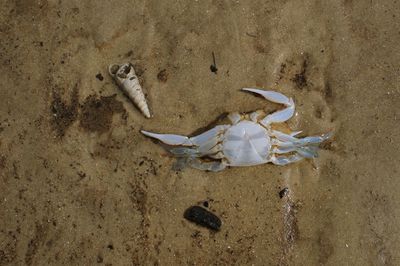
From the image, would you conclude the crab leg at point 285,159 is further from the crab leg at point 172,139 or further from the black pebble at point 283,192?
the crab leg at point 172,139

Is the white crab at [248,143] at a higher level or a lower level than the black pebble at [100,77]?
lower

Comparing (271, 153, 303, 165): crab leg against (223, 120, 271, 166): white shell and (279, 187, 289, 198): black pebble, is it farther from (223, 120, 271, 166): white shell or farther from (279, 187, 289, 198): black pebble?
(279, 187, 289, 198): black pebble

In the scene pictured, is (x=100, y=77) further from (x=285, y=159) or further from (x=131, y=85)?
(x=285, y=159)

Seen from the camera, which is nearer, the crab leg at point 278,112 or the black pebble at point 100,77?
the crab leg at point 278,112

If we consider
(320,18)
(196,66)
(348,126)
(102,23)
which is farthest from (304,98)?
(102,23)

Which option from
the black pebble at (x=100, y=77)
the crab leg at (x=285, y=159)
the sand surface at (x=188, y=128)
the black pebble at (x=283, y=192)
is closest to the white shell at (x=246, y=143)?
the crab leg at (x=285, y=159)

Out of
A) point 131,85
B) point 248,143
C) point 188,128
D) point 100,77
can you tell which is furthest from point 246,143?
point 100,77

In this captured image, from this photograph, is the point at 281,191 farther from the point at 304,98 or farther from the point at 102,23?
the point at 102,23

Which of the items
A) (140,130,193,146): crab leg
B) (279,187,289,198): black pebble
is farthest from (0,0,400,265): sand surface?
(140,130,193,146): crab leg
